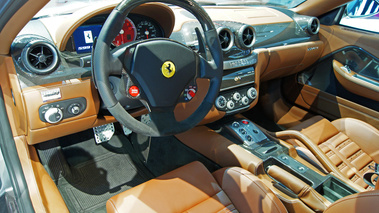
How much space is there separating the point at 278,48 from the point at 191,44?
32.8 inches

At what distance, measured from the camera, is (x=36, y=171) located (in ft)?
5.02

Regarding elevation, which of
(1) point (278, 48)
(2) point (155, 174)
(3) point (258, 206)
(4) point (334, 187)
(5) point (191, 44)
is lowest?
(2) point (155, 174)

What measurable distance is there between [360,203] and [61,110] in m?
1.29

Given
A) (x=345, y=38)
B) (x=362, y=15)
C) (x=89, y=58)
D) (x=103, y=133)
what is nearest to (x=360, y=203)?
(x=89, y=58)

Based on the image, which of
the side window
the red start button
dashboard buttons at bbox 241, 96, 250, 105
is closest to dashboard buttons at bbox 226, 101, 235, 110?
dashboard buttons at bbox 241, 96, 250, 105

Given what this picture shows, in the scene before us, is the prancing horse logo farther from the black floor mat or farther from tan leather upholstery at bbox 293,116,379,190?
tan leather upholstery at bbox 293,116,379,190

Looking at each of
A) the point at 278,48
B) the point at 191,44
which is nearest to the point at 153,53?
the point at 191,44

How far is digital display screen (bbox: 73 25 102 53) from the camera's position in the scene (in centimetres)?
144

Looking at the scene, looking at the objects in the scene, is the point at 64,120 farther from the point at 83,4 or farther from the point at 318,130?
the point at 318,130

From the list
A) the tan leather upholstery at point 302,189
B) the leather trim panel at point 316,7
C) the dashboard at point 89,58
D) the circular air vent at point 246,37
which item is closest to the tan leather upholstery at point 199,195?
the tan leather upholstery at point 302,189

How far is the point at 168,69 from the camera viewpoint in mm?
1264

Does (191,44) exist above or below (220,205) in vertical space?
above

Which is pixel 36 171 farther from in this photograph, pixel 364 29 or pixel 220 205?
pixel 364 29

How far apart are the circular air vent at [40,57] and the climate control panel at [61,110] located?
0.17 meters
